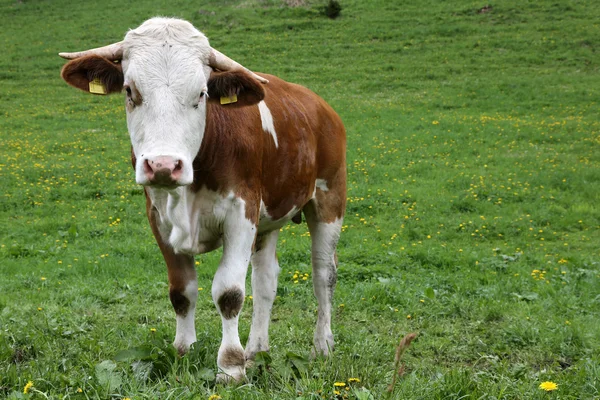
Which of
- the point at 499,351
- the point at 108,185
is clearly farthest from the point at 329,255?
the point at 108,185

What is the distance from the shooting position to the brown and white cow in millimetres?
4195

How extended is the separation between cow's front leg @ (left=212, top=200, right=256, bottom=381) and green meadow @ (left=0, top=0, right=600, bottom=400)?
204mm

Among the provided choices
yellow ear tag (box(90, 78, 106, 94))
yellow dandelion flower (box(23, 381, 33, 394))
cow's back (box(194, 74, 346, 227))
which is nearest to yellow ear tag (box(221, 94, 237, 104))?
cow's back (box(194, 74, 346, 227))

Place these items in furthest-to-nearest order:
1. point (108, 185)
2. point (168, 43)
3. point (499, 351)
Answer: point (108, 185) → point (499, 351) → point (168, 43)

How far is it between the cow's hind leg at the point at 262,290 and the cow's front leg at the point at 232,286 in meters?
0.99

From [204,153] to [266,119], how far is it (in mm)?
979

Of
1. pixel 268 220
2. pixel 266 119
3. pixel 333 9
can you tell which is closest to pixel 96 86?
pixel 266 119

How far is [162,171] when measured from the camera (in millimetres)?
3900

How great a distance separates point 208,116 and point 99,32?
31.7 meters

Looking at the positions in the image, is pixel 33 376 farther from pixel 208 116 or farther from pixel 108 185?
pixel 108 185

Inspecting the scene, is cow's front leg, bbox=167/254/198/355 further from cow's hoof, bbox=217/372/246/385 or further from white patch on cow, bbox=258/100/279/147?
white patch on cow, bbox=258/100/279/147

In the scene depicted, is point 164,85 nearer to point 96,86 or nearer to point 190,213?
point 96,86

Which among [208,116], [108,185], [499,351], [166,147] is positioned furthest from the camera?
[108,185]

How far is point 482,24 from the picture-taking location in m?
33.2
